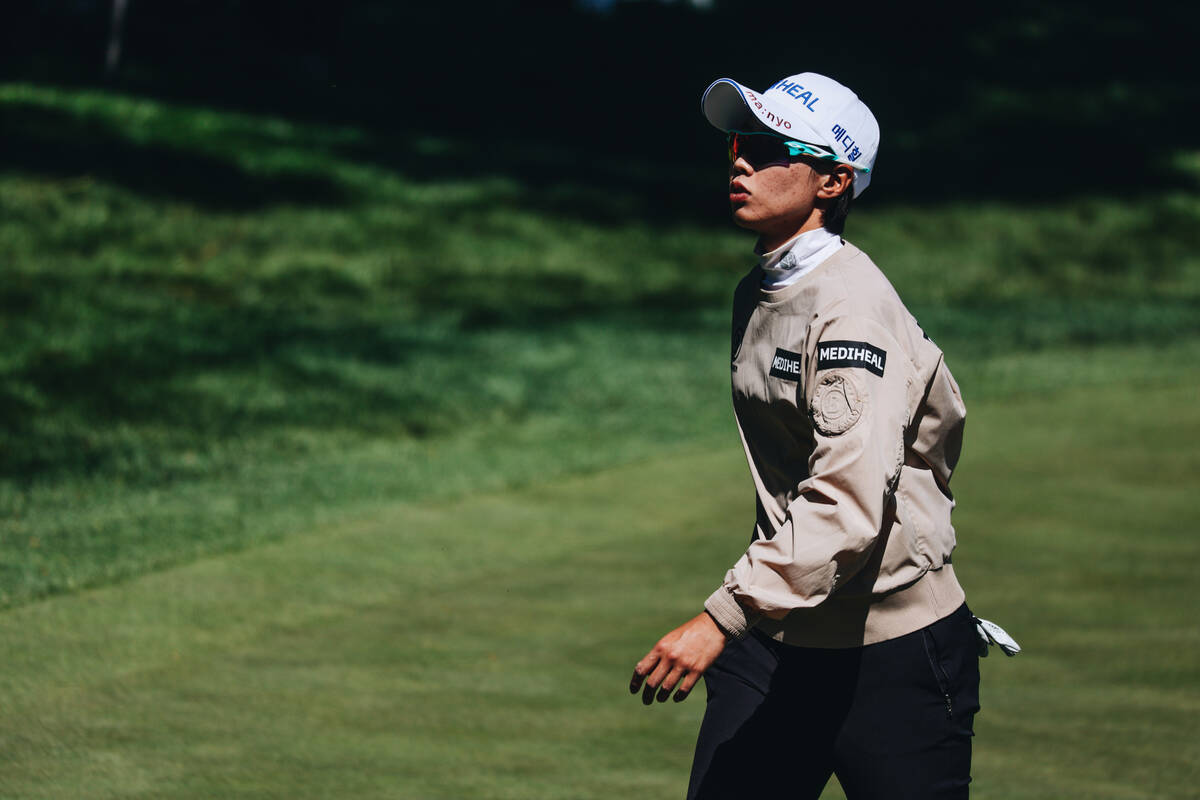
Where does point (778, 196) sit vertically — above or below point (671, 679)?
above

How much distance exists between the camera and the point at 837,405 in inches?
95.6

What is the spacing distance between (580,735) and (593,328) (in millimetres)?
7992

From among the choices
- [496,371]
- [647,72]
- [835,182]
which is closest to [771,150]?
[835,182]

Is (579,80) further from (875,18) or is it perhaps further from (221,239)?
(221,239)

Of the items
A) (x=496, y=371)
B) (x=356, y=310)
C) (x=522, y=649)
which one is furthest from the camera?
(x=356, y=310)

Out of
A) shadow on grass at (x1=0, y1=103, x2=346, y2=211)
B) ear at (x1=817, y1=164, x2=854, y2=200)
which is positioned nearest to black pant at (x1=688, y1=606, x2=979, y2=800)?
ear at (x1=817, y1=164, x2=854, y2=200)

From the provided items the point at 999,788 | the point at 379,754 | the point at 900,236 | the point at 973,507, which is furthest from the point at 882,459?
the point at 900,236

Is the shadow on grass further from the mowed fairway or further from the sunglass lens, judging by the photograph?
the sunglass lens

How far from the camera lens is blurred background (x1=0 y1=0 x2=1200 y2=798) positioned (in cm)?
464

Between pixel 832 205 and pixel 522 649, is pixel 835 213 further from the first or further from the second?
pixel 522 649

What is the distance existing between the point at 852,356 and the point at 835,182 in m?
0.42

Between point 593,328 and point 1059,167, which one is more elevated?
point 1059,167

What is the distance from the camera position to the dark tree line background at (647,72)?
61.2 ft

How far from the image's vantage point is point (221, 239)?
13820 millimetres
